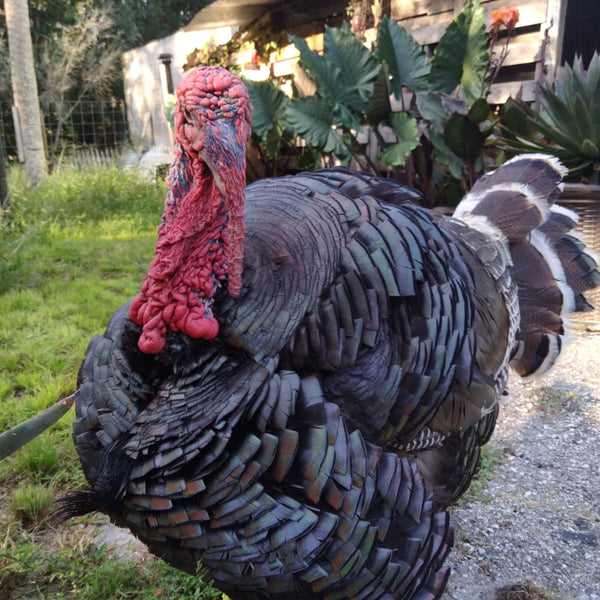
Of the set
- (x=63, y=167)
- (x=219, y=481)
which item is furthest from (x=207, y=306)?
(x=63, y=167)

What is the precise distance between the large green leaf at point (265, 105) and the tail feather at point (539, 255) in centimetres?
385

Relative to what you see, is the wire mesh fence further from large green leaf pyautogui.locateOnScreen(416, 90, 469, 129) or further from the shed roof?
large green leaf pyautogui.locateOnScreen(416, 90, 469, 129)

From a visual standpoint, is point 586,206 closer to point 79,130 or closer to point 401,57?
point 401,57

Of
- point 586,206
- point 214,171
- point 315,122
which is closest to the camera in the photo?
point 214,171

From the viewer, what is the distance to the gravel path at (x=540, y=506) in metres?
2.49

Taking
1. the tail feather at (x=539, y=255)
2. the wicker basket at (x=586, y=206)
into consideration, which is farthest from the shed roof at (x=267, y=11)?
the tail feather at (x=539, y=255)

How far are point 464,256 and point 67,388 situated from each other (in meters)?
2.47

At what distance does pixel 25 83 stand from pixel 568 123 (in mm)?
8855

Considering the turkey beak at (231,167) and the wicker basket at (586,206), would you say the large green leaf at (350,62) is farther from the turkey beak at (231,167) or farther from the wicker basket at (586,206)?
the turkey beak at (231,167)

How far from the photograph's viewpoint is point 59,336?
13.9ft

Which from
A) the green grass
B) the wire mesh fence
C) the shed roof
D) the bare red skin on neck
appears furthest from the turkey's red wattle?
the wire mesh fence

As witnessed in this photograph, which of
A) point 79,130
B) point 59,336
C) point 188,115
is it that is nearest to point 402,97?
point 59,336

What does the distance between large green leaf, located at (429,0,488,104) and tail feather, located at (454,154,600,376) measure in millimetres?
2611

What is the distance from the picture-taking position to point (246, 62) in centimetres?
941
